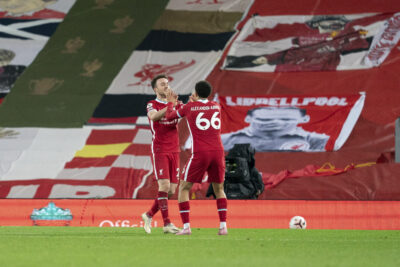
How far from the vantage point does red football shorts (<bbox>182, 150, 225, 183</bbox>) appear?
7.41 meters

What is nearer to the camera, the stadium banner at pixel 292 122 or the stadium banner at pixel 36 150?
the stadium banner at pixel 36 150

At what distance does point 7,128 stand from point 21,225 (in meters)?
6.56

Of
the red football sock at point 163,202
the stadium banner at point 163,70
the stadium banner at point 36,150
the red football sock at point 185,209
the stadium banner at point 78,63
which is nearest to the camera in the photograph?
the red football sock at point 185,209

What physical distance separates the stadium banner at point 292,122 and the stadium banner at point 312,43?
204 centimetres

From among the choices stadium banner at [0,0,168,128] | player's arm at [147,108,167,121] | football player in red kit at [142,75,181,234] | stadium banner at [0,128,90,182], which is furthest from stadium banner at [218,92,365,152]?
player's arm at [147,108,167,121]

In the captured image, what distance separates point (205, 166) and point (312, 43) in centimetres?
1215

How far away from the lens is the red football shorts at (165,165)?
8.22m

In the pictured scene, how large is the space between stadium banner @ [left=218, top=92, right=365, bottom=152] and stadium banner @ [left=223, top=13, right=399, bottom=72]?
6.70 feet

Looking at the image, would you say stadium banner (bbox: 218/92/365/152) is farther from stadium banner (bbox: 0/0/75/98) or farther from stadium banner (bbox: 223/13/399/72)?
stadium banner (bbox: 0/0/75/98)

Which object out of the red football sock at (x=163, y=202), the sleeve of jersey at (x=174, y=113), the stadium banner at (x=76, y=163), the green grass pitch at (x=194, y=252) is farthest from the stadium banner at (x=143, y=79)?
the green grass pitch at (x=194, y=252)

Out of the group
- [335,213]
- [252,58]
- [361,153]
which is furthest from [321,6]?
[335,213]

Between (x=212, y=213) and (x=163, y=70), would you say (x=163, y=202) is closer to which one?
(x=212, y=213)

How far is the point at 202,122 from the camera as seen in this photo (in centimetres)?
741

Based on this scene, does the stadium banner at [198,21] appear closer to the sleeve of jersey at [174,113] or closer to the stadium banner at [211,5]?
the stadium banner at [211,5]
